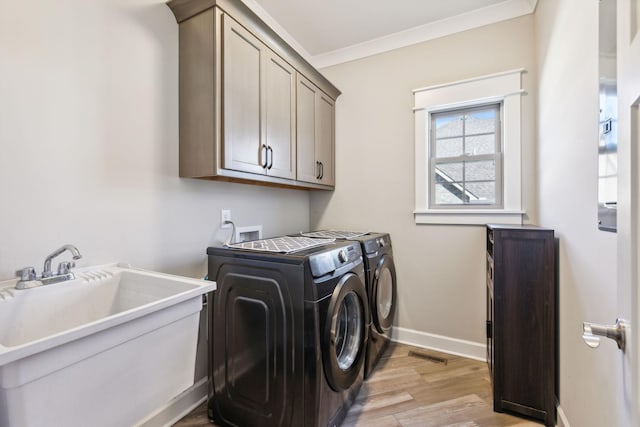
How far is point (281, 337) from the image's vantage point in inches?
52.0

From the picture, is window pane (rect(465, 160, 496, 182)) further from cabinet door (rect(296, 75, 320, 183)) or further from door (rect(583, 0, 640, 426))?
door (rect(583, 0, 640, 426))

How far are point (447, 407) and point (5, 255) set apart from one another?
7.55ft

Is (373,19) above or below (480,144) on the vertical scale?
above

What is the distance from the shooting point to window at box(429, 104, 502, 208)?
2260 millimetres

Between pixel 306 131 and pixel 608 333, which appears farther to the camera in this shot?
pixel 306 131

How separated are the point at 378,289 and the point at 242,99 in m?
1.55

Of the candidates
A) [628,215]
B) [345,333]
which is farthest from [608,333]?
[345,333]

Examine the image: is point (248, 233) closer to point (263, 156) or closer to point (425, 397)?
point (263, 156)

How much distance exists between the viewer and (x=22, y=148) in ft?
3.50

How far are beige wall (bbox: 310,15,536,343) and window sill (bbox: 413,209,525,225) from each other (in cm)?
6

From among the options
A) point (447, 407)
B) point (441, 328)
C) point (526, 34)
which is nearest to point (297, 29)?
point (526, 34)

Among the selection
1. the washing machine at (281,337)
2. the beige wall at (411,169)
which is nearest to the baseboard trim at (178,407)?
the washing machine at (281,337)

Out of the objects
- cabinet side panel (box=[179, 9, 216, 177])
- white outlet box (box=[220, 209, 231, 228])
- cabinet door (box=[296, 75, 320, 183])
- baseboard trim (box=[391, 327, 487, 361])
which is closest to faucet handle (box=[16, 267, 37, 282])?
cabinet side panel (box=[179, 9, 216, 177])

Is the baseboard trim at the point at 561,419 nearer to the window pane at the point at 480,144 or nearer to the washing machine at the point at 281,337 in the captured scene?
the washing machine at the point at 281,337
